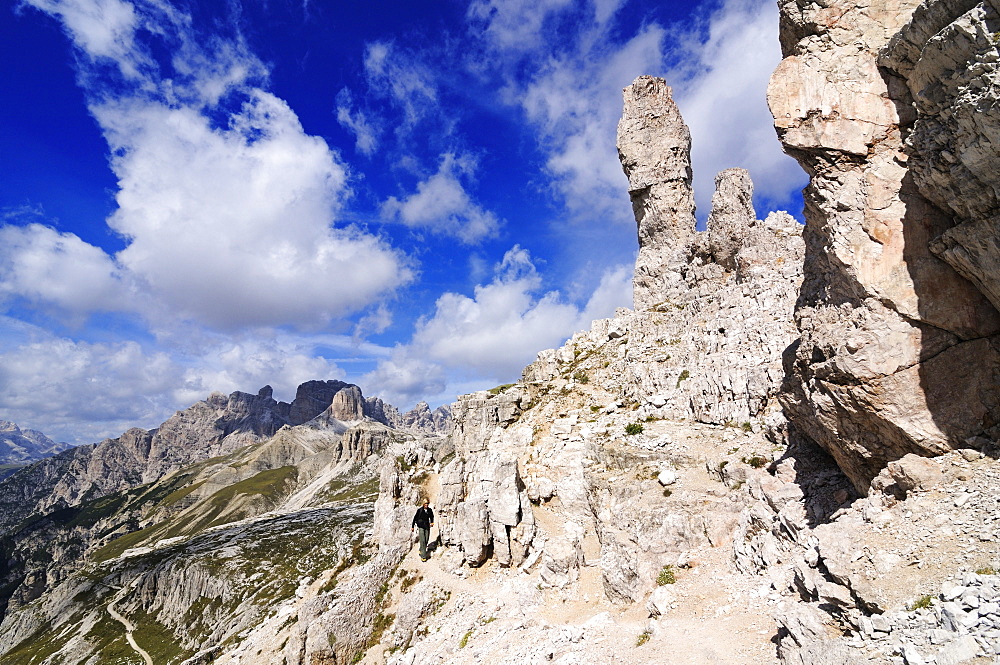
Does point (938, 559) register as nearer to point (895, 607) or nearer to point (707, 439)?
point (895, 607)

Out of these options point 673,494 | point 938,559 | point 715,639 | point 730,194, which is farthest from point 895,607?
point 730,194

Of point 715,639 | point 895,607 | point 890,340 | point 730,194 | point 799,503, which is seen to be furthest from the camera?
point 730,194

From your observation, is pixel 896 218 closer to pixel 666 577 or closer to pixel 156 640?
pixel 666 577

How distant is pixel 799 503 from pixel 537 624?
15308 millimetres

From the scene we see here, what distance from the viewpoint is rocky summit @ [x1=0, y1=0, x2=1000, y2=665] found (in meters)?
11.9

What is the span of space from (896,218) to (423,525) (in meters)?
36.4

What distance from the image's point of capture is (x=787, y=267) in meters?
40.9

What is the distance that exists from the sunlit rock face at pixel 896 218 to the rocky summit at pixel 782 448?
67 mm

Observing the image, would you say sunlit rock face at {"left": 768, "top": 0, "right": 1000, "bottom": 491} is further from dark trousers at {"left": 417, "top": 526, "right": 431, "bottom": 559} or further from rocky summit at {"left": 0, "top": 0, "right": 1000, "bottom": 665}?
dark trousers at {"left": 417, "top": 526, "right": 431, "bottom": 559}

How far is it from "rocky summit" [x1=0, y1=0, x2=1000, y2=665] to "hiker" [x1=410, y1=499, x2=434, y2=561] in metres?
1.03

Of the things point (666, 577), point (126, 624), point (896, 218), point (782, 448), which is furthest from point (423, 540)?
point (126, 624)

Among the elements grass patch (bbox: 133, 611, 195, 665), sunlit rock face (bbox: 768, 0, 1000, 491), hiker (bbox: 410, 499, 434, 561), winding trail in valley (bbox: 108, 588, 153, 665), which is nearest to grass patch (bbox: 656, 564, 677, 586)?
sunlit rock face (bbox: 768, 0, 1000, 491)

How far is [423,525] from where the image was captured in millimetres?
37969

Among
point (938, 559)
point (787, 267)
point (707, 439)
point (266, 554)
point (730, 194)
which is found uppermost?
point (730, 194)
